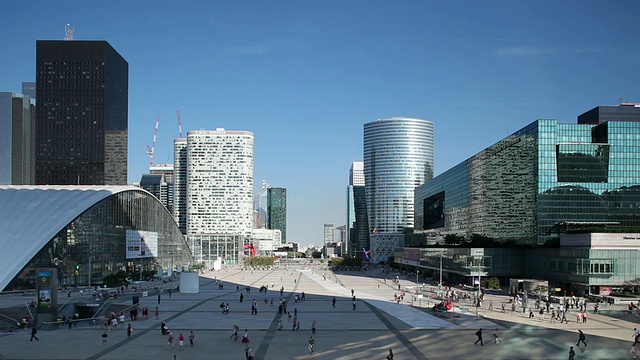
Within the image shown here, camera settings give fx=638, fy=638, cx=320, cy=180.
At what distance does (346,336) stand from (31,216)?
62.3 meters

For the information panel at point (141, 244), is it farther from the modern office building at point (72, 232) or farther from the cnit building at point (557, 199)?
the cnit building at point (557, 199)

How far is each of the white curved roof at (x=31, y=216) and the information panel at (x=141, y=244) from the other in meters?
13.0

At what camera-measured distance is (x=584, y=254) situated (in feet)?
263

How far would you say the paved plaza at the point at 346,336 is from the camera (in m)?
39.1

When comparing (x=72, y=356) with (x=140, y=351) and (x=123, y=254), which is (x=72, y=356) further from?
(x=123, y=254)

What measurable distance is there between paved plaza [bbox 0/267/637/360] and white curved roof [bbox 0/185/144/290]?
25.7 m

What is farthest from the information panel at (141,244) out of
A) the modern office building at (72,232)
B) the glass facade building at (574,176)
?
the glass facade building at (574,176)

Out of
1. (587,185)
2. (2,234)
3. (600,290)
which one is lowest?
(600,290)

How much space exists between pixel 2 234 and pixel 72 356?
5430 cm

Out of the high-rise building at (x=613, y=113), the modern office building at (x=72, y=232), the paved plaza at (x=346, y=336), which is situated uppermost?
the high-rise building at (x=613, y=113)

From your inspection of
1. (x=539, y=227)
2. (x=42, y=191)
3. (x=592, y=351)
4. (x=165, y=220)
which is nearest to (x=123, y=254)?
(x=42, y=191)

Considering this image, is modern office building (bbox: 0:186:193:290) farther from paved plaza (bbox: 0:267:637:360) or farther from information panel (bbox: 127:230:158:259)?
paved plaza (bbox: 0:267:637:360)

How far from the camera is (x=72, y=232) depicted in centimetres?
9188

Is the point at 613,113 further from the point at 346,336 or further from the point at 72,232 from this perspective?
the point at 72,232
